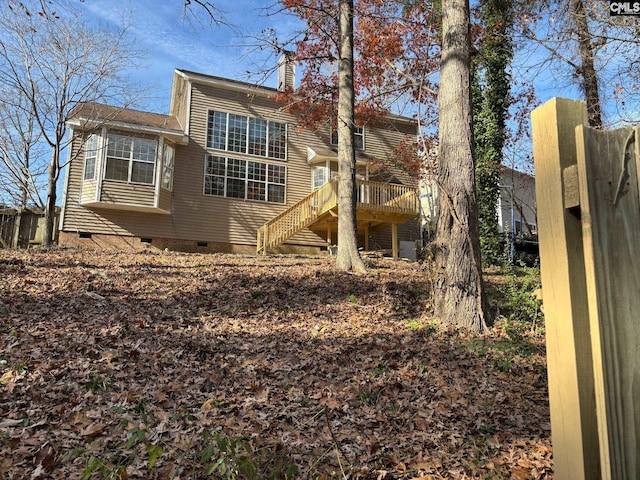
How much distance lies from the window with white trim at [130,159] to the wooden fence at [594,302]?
1601cm

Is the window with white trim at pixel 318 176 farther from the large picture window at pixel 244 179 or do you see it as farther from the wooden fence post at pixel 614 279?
the wooden fence post at pixel 614 279

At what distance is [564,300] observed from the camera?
1.35 metres

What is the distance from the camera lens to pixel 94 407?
343cm

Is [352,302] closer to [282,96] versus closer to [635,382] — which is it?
[635,382]

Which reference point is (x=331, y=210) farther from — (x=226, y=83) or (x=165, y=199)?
(x=226, y=83)

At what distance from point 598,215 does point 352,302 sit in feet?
19.3

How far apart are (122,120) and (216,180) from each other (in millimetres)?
3849

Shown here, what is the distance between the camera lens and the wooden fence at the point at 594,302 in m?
1.24

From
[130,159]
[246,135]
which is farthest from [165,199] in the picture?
[246,135]

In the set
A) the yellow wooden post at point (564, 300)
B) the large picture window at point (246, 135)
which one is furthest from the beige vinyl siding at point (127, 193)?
the yellow wooden post at point (564, 300)

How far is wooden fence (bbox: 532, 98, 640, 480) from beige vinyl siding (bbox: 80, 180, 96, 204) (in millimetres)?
16061

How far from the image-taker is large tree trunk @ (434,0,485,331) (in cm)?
555

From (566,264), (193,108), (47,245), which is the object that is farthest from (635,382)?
(193,108)

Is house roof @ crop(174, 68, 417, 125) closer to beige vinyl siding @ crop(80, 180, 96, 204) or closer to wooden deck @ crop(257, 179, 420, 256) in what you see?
wooden deck @ crop(257, 179, 420, 256)
